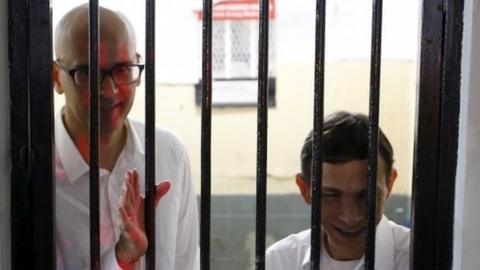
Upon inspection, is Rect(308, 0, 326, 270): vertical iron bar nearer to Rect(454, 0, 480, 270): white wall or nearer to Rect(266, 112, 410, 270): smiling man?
Rect(266, 112, 410, 270): smiling man

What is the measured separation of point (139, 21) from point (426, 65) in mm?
526

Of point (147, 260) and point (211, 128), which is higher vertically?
point (211, 128)

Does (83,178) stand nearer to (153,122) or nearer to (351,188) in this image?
(153,122)

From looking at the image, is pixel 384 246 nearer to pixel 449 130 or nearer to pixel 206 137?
pixel 449 130

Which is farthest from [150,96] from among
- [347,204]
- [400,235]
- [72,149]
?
[400,235]

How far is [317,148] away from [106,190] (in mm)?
402

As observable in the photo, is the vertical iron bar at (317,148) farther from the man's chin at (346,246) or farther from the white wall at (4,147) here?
the white wall at (4,147)

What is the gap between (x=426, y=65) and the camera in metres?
0.97

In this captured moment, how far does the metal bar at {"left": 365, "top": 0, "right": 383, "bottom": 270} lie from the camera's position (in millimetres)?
983

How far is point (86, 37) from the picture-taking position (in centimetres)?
105

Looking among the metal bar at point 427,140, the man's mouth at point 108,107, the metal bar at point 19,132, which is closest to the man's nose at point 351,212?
the metal bar at point 427,140

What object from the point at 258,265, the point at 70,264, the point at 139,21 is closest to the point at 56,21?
the point at 139,21

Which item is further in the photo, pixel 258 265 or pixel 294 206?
pixel 294 206

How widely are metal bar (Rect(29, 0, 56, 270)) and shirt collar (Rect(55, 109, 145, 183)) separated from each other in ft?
0.19
